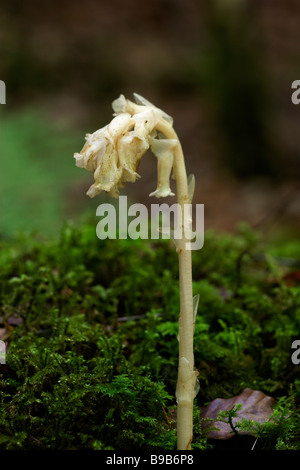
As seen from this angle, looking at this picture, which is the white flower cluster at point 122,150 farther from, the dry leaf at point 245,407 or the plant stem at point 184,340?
the dry leaf at point 245,407

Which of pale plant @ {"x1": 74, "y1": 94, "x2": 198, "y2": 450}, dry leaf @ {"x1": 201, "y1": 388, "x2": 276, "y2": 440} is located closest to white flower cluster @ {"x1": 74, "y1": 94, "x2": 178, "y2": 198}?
pale plant @ {"x1": 74, "y1": 94, "x2": 198, "y2": 450}

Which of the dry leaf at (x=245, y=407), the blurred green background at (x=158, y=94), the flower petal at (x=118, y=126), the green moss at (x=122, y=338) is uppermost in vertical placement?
the blurred green background at (x=158, y=94)

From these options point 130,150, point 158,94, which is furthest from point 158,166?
point 158,94

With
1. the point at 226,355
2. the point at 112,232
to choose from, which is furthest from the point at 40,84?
the point at 226,355

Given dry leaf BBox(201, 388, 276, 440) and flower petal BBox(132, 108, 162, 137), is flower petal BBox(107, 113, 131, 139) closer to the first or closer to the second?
flower petal BBox(132, 108, 162, 137)

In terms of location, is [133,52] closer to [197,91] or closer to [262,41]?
[197,91]

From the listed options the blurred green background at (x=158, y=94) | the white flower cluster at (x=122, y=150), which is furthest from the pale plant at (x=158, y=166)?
the blurred green background at (x=158, y=94)

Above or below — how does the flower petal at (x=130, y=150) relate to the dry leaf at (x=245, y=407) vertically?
above
